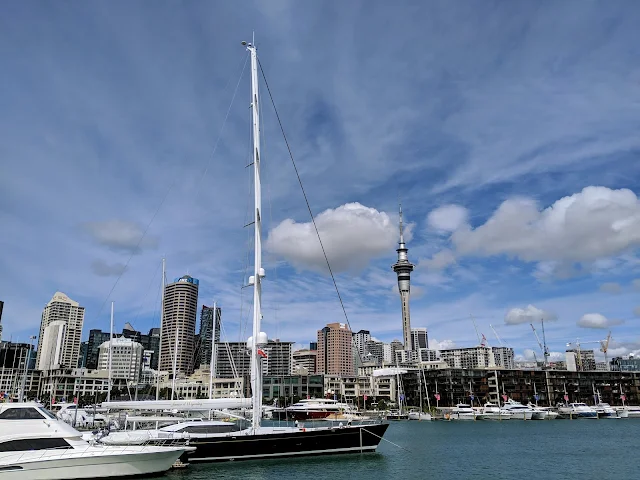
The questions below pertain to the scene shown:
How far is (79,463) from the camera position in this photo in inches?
1166

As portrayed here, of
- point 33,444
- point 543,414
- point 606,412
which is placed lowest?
point 606,412

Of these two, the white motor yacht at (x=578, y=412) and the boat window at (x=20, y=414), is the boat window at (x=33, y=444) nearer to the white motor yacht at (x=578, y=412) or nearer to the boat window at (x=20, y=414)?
the boat window at (x=20, y=414)

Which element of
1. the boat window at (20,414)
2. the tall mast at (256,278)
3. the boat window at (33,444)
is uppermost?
the tall mast at (256,278)

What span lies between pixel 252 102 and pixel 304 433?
29.1 metres

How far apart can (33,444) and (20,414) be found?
2.47 metres

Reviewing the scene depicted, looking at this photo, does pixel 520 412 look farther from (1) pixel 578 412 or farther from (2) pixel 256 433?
(2) pixel 256 433

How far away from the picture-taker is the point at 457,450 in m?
62.6

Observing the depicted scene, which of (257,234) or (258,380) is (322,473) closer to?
(258,380)

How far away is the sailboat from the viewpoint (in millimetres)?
41344

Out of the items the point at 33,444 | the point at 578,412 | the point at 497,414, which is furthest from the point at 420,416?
the point at 33,444

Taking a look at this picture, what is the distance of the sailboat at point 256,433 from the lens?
41.3 meters

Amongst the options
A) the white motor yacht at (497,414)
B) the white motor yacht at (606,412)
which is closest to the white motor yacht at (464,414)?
the white motor yacht at (497,414)

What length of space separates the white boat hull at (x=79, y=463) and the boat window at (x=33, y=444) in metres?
0.46

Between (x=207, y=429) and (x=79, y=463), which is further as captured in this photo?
(x=207, y=429)
